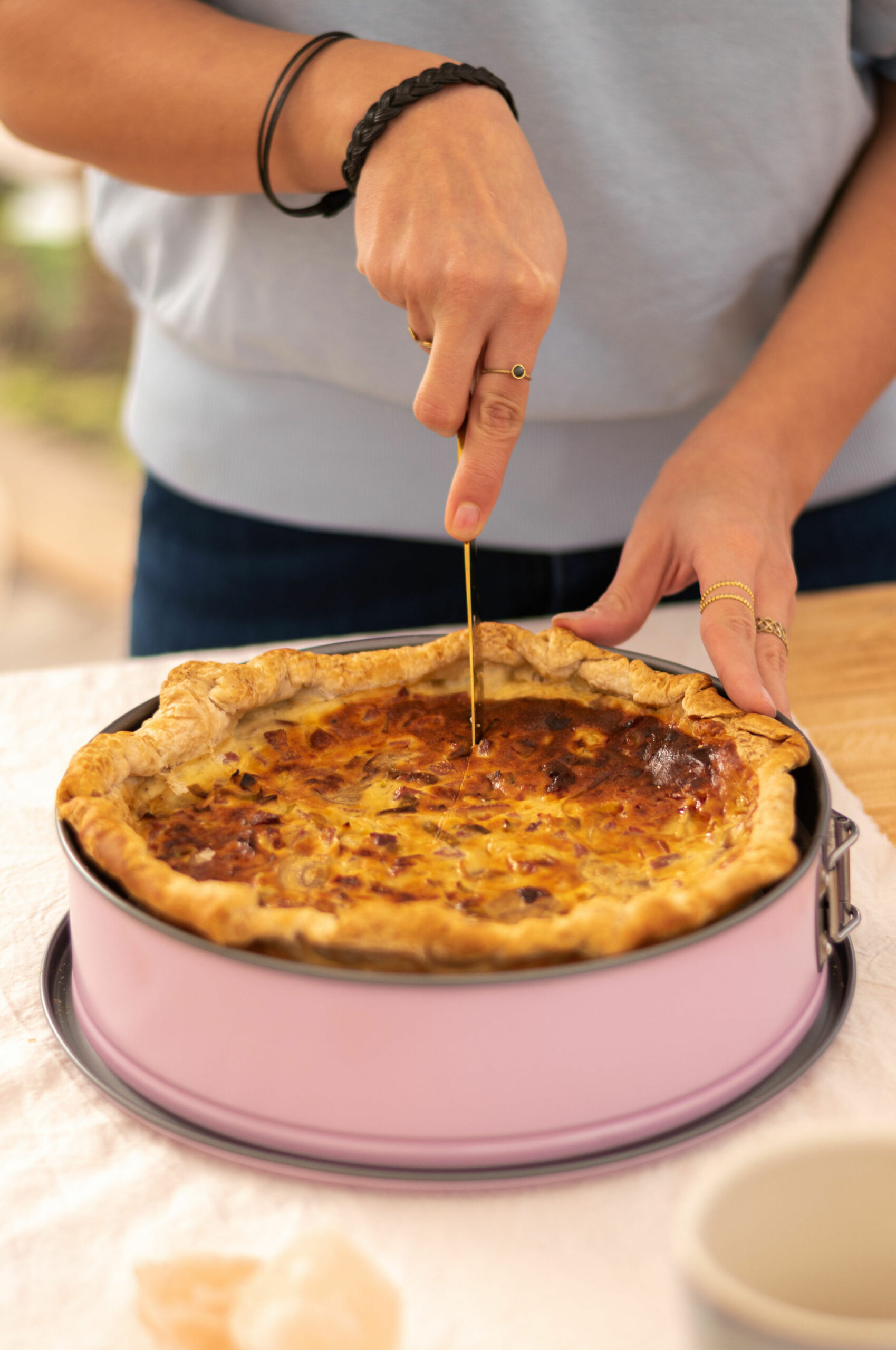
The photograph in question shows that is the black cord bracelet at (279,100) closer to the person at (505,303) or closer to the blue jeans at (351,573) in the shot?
the person at (505,303)

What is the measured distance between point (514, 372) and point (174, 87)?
63cm

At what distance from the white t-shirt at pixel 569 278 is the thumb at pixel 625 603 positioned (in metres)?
0.36

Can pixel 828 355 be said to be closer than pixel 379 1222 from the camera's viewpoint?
No

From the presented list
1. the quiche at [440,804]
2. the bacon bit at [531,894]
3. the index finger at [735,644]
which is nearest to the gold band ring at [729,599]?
the index finger at [735,644]

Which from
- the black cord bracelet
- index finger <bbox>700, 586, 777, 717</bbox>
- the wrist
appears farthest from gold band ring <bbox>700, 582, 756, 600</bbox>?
Result: the black cord bracelet

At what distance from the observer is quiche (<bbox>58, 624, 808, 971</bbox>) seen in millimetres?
966

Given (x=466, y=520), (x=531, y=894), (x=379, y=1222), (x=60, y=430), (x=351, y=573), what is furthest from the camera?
(x=60, y=430)

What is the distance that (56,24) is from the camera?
149 centimetres

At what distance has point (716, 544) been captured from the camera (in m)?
1.53

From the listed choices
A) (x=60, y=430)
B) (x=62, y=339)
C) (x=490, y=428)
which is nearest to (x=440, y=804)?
(x=490, y=428)

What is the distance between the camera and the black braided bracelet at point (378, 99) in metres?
1.26

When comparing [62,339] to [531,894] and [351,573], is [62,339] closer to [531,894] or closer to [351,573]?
[351,573]

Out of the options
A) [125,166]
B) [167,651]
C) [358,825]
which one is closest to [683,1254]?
[358,825]

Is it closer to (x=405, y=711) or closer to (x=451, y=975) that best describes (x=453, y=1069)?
(x=451, y=975)
